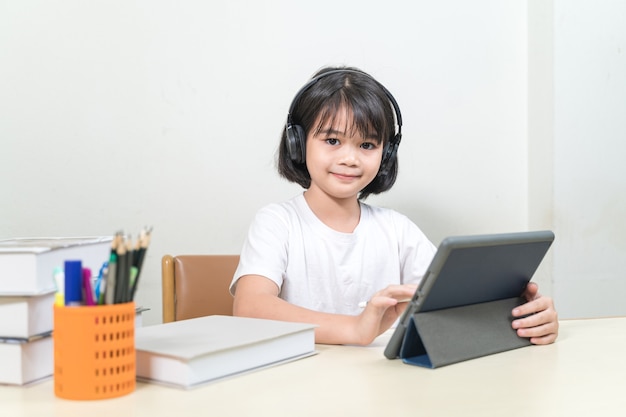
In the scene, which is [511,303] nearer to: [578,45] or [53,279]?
[53,279]

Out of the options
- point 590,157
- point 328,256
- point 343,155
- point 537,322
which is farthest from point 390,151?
point 590,157

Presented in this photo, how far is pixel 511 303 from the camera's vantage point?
0.99 metres

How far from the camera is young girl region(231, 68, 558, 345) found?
1.41 m

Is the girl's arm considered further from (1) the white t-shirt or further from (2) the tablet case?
(1) the white t-shirt

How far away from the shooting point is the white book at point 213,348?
0.73m

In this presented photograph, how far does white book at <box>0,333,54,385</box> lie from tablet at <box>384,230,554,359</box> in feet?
1.34

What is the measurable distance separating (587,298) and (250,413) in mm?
1584

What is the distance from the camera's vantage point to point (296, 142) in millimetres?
1459

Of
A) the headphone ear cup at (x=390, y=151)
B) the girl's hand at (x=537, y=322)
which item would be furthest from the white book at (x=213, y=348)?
the headphone ear cup at (x=390, y=151)

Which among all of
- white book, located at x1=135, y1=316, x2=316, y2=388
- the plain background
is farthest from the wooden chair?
white book, located at x1=135, y1=316, x2=316, y2=388

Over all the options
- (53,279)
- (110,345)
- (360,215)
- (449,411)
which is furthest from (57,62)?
(449,411)

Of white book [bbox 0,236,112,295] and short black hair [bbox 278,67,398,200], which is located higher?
short black hair [bbox 278,67,398,200]

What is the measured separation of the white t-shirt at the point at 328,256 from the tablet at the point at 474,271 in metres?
0.52

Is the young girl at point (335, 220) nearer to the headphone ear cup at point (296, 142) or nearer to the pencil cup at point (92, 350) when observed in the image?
the headphone ear cup at point (296, 142)
